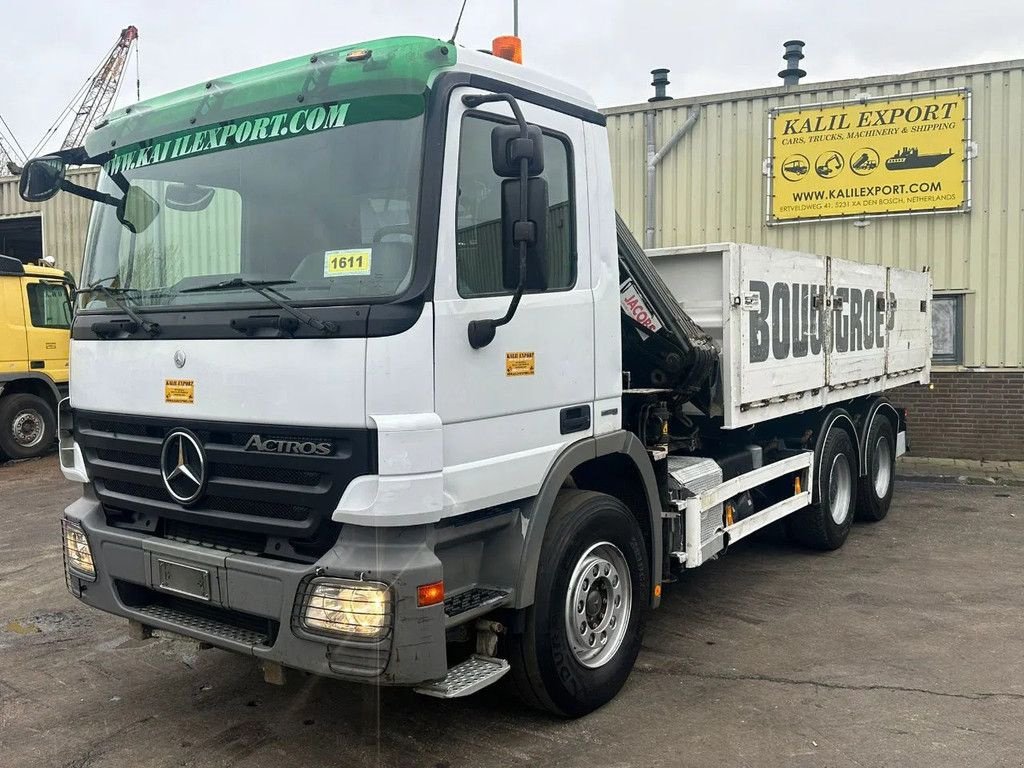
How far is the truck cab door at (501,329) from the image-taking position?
136 inches

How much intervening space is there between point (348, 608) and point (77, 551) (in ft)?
5.53


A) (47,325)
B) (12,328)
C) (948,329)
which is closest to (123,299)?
(12,328)

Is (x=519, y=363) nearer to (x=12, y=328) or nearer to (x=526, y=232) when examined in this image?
(x=526, y=232)

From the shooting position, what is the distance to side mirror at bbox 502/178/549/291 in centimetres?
337

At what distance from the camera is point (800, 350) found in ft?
20.5

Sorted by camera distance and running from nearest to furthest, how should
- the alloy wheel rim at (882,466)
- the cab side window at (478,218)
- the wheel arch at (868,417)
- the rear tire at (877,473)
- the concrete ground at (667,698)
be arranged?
1. the cab side window at (478,218)
2. the concrete ground at (667,698)
3. the wheel arch at (868,417)
4. the rear tire at (877,473)
5. the alloy wheel rim at (882,466)

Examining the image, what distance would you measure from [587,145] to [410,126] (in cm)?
114

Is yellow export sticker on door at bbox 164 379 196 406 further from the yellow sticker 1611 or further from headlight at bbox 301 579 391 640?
headlight at bbox 301 579 391 640

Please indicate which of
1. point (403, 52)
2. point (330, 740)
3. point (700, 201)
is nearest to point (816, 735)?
point (330, 740)

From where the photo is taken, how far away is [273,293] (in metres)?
3.49

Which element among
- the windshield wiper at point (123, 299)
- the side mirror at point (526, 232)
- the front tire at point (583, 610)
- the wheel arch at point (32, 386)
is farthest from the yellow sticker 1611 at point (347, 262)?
the wheel arch at point (32, 386)

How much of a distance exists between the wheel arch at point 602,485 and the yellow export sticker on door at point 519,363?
17.5 inches

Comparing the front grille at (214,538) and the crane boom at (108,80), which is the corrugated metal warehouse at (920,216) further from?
the crane boom at (108,80)

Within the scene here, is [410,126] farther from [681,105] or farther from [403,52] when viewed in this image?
[681,105]
